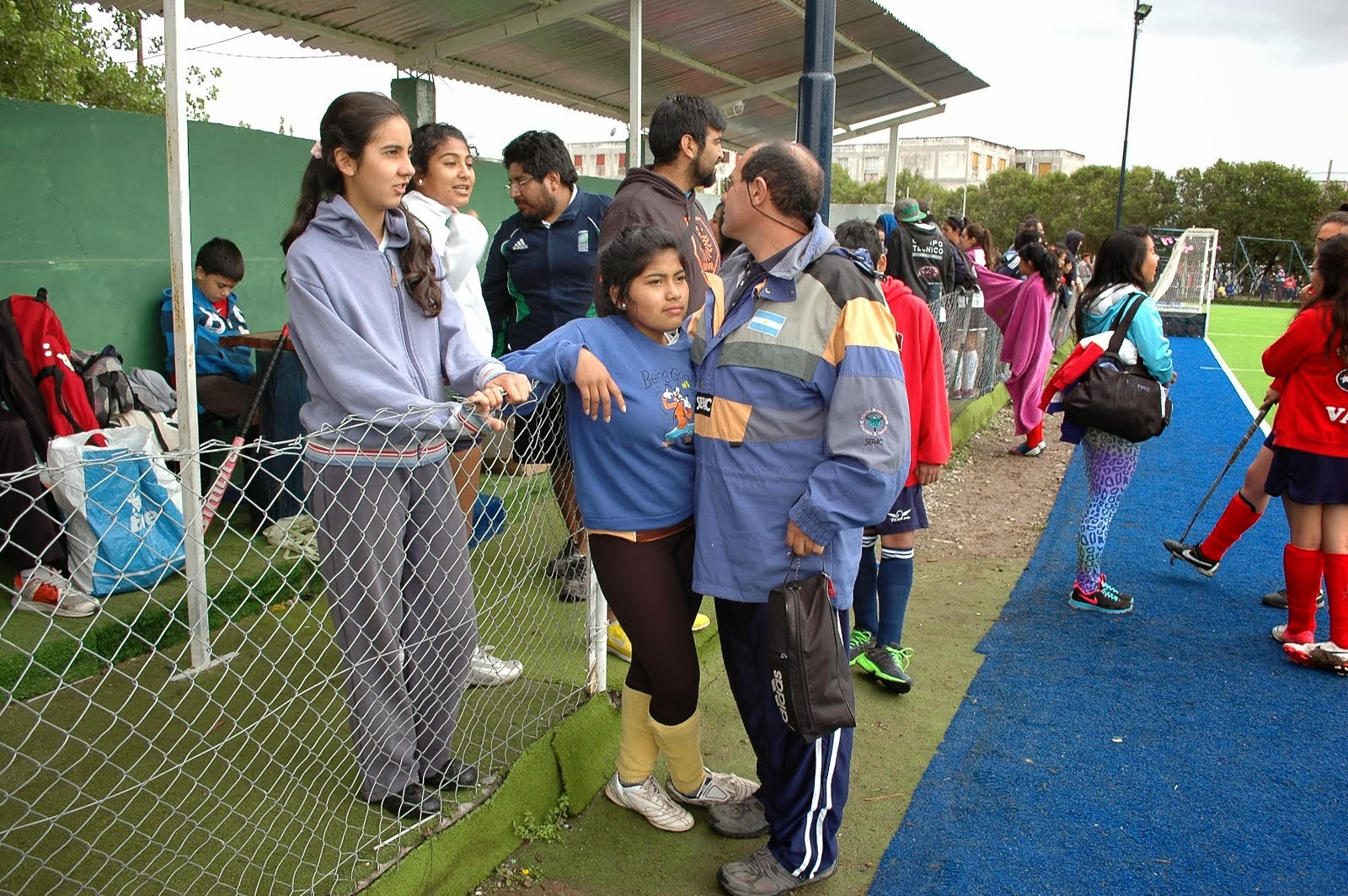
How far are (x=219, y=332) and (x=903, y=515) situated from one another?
3.61 meters

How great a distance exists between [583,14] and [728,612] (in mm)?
6608

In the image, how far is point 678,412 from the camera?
8.43ft

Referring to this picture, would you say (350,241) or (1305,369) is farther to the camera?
(1305,369)

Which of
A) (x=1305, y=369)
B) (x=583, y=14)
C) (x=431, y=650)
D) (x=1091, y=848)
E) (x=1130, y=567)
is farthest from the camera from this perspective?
(x=583, y=14)

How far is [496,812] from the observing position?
2.64 meters

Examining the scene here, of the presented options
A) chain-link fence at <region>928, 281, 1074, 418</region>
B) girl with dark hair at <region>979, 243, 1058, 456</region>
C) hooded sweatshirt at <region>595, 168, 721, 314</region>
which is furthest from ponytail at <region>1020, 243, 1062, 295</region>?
hooded sweatshirt at <region>595, 168, 721, 314</region>

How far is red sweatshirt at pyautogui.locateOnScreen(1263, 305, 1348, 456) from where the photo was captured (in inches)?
157

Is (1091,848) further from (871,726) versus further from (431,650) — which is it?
(431,650)

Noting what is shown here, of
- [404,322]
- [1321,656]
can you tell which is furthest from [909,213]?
[404,322]

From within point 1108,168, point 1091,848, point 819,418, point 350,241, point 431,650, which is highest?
point 1108,168

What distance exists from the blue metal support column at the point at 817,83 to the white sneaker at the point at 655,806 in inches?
93.2

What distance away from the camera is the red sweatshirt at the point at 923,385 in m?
3.62

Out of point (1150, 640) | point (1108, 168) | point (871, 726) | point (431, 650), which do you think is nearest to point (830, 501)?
point (431, 650)

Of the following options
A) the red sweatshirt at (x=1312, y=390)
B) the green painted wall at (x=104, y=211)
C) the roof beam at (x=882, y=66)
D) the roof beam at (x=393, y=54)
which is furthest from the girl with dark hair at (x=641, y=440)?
the roof beam at (x=882, y=66)
